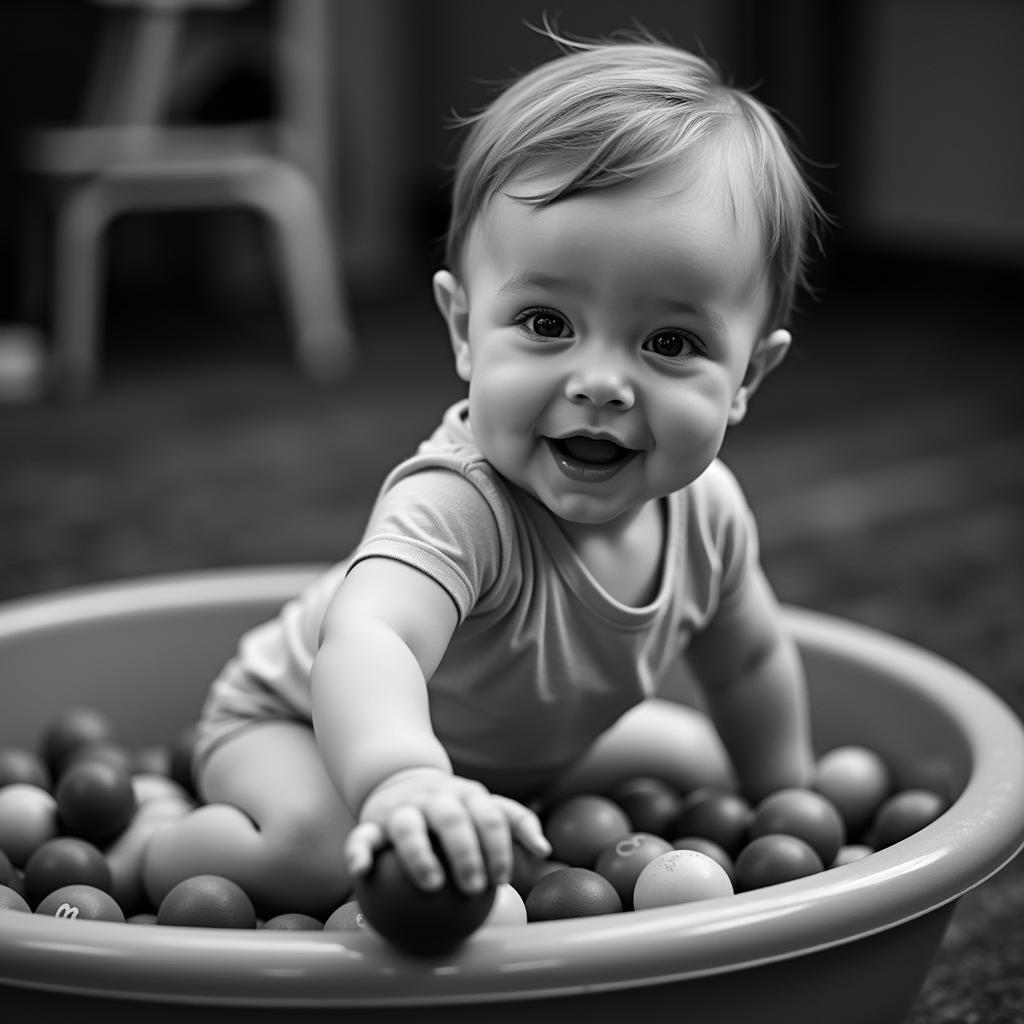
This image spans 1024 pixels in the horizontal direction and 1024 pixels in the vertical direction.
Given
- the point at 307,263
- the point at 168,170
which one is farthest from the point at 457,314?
the point at 307,263

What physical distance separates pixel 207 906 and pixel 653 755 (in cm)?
38

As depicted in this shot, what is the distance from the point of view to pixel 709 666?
1.01 m

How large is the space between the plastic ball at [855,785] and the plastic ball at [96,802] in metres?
0.46

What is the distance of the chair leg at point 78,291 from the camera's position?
267cm

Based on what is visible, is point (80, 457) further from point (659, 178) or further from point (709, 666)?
point (659, 178)

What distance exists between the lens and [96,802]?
0.96m

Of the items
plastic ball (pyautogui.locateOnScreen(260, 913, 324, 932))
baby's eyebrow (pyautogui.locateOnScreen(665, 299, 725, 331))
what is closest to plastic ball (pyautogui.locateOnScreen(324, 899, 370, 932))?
plastic ball (pyautogui.locateOnScreen(260, 913, 324, 932))

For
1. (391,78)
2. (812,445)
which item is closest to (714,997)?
(812,445)

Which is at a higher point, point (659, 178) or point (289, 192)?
point (659, 178)

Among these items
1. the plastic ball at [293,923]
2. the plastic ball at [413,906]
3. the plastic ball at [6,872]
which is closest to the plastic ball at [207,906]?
the plastic ball at [293,923]

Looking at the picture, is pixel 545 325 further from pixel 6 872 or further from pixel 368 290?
pixel 368 290

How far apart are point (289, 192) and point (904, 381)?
1181mm

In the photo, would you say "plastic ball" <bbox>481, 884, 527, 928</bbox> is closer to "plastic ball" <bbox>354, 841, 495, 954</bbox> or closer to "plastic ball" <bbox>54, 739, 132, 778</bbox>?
"plastic ball" <bbox>354, 841, 495, 954</bbox>

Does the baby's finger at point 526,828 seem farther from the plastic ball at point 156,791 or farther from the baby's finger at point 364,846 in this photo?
the plastic ball at point 156,791
